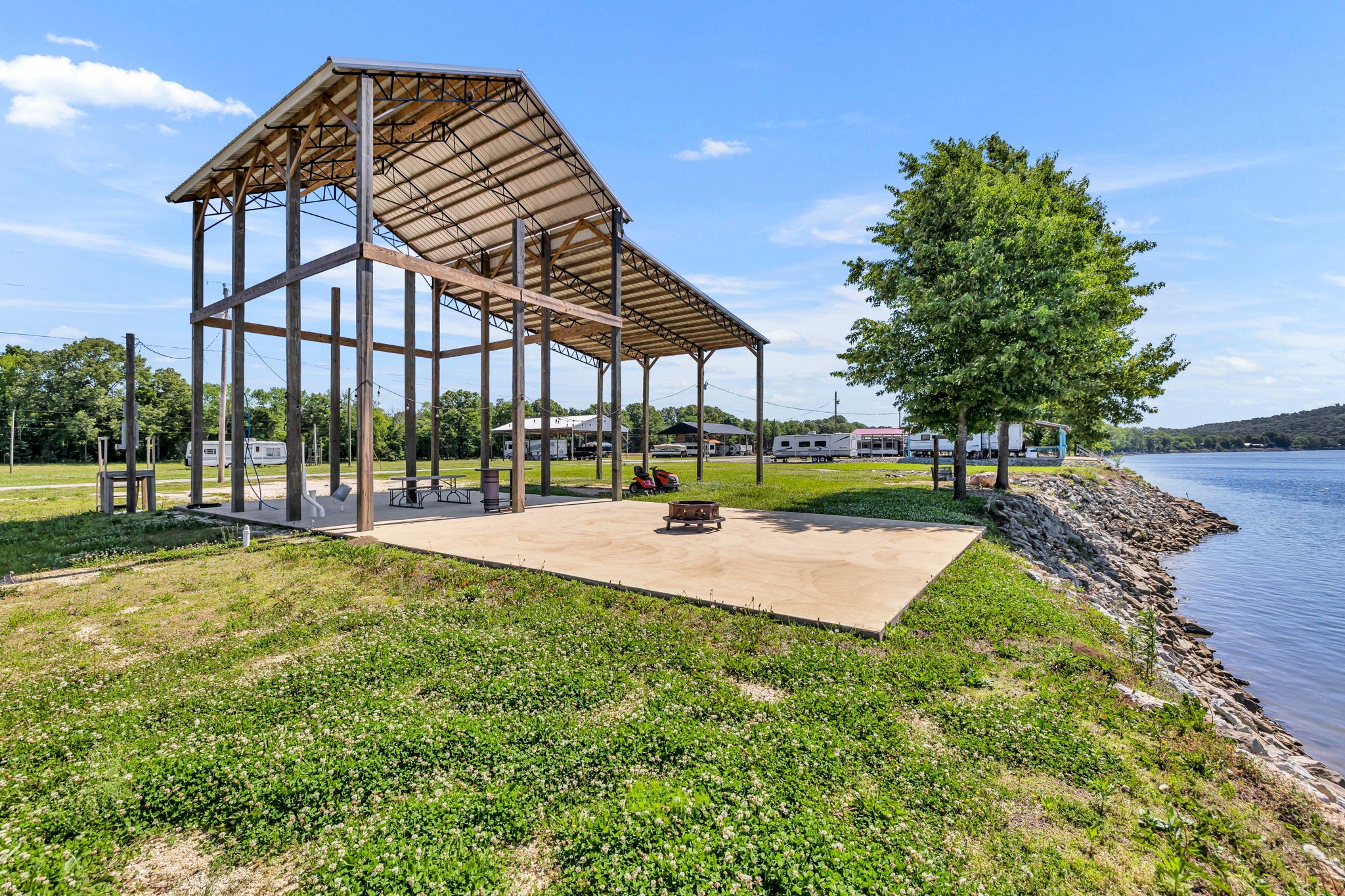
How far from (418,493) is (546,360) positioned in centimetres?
559

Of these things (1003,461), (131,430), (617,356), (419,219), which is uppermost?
(419,219)

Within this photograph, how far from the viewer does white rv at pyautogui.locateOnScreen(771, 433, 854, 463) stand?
50.9 m

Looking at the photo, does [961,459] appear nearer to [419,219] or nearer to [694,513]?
[694,513]

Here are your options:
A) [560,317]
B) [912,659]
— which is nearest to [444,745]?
[912,659]

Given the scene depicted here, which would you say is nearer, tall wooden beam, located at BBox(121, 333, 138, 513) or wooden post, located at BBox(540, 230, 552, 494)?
tall wooden beam, located at BBox(121, 333, 138, 513)

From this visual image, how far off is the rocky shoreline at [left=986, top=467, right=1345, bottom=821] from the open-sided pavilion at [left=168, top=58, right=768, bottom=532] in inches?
442

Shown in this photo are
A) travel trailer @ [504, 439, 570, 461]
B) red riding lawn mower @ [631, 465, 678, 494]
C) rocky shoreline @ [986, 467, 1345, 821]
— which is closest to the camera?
rocky shoreline @ [986, 467, 1345, 821]

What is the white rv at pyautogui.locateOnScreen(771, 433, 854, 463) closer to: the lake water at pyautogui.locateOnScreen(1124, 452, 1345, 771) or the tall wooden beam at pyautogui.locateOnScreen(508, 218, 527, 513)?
the lake water at pyautogui.locateOnScreen(1124, 452, 1345, 771)

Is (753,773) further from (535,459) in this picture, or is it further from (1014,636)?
(535,459)

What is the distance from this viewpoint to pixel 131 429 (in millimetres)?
13680

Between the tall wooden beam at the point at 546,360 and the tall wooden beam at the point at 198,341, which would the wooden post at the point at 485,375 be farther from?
the tall wooden beam at the point at 198,341

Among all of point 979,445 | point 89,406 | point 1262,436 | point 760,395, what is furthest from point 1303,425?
point 89,406

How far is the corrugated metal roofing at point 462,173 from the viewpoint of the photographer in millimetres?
11062

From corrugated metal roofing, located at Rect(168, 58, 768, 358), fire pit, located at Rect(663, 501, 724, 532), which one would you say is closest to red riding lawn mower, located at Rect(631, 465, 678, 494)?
corrugated metal roofing, located at Rect(168, 58, 768, 358)
